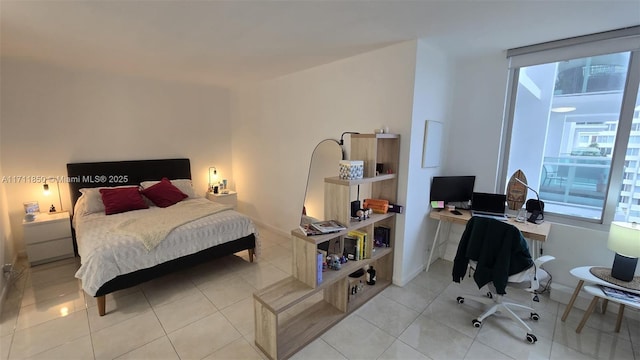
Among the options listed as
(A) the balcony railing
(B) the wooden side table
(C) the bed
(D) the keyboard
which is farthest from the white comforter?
(A) the balcony railing

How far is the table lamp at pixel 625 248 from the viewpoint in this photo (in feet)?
6.64

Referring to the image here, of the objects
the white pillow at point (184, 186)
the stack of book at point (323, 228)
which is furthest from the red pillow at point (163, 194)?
the stack of book at point (323, 228)

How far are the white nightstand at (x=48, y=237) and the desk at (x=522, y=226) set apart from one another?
4381 mm

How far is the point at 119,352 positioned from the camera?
1.98 m

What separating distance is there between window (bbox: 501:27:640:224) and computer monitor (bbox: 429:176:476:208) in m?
0.42

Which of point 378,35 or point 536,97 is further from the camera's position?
point 536,97

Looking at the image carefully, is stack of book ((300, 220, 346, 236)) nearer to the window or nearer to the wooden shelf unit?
the wooden shelf unit

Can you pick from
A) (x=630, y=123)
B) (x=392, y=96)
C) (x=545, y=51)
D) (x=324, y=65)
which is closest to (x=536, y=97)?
(x=545, y=51)

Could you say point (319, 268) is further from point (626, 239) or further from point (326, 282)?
point (626, 239)

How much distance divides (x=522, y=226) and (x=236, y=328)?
2806 mm

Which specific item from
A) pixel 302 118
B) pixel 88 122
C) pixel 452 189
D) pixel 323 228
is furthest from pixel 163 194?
pixel 452 189

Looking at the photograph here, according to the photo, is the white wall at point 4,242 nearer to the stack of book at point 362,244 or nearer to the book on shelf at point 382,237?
the stack of book at point 362,244

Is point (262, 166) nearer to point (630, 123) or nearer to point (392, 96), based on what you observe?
point (392, 96)

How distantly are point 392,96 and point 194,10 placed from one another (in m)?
1.82
